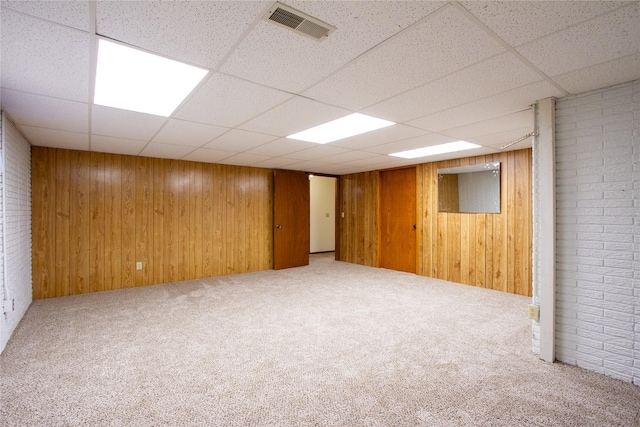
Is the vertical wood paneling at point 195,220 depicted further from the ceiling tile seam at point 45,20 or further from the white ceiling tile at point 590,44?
the white ceiling tile at point 590,44

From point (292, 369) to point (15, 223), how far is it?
354 centimetres

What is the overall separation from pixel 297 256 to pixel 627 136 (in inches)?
225

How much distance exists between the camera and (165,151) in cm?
475

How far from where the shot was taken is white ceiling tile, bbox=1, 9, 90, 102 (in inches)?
60.6

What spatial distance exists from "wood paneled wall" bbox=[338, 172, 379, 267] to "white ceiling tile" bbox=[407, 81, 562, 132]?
376cm

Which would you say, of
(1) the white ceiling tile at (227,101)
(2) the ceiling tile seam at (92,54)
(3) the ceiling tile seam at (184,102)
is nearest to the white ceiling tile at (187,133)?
(3) the ceiling tile seam at (184,102)

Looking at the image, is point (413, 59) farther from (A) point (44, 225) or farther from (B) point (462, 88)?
(A) point (44, 225)

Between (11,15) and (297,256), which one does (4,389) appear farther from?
(297,256)

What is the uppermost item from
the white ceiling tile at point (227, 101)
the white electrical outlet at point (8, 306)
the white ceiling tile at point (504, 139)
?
the white ceiling tile at point (227, 101)

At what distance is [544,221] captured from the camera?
8.55ft

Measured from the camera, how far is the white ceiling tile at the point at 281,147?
409 cm

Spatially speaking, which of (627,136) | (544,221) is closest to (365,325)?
(544,221)

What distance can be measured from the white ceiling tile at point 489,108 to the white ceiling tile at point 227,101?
60.7 inches

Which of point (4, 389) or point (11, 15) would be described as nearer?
point (11, 15)
